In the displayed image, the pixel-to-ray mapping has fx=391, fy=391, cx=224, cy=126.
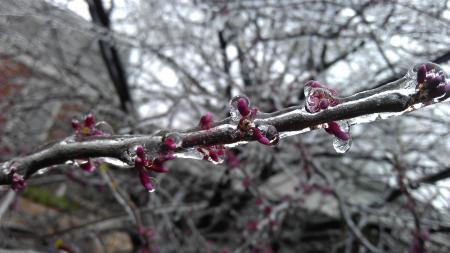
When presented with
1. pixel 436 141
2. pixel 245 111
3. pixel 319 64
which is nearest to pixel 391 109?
pixel 245 111

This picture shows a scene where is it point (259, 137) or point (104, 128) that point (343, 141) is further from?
point (104, 128)

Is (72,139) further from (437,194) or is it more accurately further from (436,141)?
(436,141)

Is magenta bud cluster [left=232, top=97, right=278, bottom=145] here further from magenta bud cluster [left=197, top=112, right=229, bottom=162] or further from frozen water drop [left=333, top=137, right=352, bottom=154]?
frozen water drop [left=333, top=137, right=352, bottom=154]

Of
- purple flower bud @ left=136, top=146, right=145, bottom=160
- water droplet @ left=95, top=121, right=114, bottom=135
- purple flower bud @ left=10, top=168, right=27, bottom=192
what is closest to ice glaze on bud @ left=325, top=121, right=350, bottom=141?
purple flower bud @ left=136, top=146, right=145, bottom=160

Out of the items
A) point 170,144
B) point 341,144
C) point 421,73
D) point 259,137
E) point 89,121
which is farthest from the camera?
point 89,121

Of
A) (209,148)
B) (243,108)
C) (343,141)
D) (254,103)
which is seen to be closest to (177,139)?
(209,148)

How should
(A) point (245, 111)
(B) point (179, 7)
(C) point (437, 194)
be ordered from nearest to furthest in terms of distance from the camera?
1. (A) point (245, 111)
2. (C) point (437, 194)
3. (B) point (179, 7)

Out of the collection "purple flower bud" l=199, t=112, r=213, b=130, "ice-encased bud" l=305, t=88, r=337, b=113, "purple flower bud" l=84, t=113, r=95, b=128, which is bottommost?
"ice-encased bud" l=305, t=88, r=337, b=113

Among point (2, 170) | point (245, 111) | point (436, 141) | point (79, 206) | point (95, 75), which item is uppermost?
point (95, 75)
